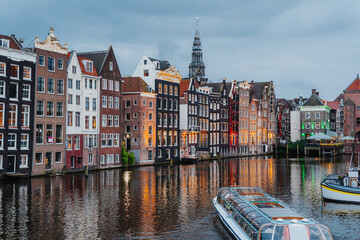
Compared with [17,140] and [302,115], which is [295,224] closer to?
[17,140]

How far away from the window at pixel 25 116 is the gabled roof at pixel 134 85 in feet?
89.5

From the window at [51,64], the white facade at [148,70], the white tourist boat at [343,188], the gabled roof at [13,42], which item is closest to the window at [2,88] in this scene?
the gabled roof at [13,42]

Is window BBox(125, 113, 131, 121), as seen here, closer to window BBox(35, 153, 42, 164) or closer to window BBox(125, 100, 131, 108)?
window BBox(125, 100, 131, 108)

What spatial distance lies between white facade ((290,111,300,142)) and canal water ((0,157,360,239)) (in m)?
97.8

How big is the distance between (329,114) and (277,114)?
19058 mm

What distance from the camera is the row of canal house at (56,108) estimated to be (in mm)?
59506

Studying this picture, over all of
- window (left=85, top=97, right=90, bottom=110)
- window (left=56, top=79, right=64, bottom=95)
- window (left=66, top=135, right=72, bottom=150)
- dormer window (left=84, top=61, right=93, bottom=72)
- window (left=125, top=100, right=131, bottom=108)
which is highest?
dormer window (left=84, top=61, right=93, bottom=72)

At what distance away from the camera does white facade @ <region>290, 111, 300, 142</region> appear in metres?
158

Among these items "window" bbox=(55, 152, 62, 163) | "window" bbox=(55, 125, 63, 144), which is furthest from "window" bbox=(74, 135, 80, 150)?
"window" bbox=(55, 152, 62, 163)

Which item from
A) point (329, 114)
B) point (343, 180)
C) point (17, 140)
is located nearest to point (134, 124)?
point (17, 140)

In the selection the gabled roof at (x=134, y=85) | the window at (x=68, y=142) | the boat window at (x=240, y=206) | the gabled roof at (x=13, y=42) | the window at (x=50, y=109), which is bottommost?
the boat window at (x=240, y=206)

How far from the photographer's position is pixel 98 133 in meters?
75.0

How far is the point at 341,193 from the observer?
1647 inches

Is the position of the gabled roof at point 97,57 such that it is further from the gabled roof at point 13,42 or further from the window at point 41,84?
the gabled roof at point 13,42
